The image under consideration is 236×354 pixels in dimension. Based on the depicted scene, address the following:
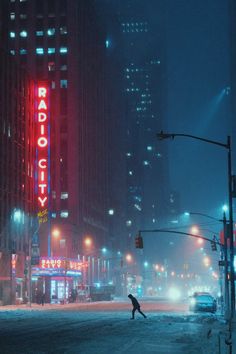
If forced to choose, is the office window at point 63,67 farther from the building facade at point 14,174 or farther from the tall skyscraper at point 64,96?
the building facade at point 14,174

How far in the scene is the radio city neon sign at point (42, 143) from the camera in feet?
299

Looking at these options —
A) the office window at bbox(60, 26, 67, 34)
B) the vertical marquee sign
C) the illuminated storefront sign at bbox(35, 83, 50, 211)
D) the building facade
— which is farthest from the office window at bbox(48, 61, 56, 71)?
the building facade

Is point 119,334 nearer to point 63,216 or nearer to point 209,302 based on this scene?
point 209,302

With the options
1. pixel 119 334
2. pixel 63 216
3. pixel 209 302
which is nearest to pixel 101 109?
pixel 63 216

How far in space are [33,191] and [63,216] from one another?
2767cm

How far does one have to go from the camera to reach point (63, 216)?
386 ft

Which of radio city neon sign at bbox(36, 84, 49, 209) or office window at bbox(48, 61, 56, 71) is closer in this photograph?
radio city neon sign at bbox(36, 84, 49, 209)

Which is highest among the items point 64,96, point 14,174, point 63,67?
point 63,67

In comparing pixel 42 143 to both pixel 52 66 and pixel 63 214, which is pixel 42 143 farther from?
pixel 52 66

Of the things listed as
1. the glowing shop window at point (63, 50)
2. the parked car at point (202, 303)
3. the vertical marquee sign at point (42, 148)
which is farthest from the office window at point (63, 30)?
the parked car at point (202, 303)

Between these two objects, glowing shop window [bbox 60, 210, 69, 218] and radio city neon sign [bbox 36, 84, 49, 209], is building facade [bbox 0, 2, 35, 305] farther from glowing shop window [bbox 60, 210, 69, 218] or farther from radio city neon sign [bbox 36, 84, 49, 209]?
glowing shop window [bbox 60, 210, 69, 218]

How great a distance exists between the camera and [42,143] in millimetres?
92312

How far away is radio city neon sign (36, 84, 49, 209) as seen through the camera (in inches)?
3585

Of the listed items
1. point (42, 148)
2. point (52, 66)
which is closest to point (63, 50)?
point (52, 66)
